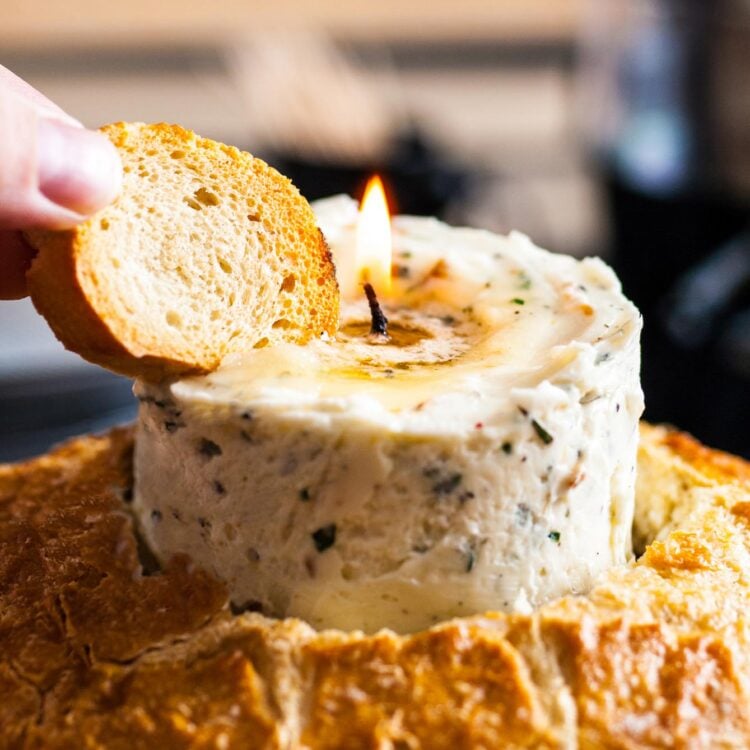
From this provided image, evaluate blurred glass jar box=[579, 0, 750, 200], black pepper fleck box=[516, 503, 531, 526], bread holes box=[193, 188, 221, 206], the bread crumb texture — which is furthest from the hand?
blurred glass jar box=[579, 0, 750, 200]

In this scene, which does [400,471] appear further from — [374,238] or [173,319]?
[374,238]

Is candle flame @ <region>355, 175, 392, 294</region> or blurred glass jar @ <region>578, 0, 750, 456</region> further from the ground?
candle flame @ <region>355, 175, 392, 294</region>

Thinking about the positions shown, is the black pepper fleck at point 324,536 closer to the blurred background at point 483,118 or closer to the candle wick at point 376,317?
the candle wick at point 376,317

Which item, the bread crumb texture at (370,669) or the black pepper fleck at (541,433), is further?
the black pepper fleck at (541,433)

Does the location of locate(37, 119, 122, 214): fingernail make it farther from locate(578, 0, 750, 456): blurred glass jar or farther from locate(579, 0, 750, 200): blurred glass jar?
locate(579, 0, 750, 200): blurred glass jar

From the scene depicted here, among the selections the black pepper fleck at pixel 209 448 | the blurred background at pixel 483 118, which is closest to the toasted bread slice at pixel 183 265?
the black pepper fleck at pixel 209 448

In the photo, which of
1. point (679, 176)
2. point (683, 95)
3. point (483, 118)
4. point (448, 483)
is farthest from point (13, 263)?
point (483, 118)

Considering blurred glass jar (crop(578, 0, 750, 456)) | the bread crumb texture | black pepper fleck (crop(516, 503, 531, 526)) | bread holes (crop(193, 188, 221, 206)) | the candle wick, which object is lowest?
blurred glass jar (crop(578, 0, 750, 456))
